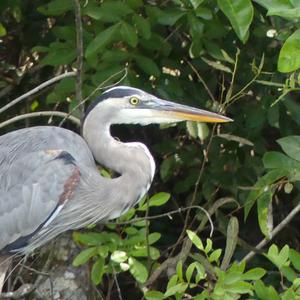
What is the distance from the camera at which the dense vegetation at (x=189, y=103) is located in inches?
123

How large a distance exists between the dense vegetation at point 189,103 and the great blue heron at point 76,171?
0.09 meters

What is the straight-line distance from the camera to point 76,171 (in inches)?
131

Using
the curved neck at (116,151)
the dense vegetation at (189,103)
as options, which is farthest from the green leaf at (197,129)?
the curved neck at (116,151)

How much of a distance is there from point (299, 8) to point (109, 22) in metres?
1.06

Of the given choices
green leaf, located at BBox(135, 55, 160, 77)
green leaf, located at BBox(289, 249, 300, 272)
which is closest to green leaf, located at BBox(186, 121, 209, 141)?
green leaf, located at BBox(135, 55, 160, 77)

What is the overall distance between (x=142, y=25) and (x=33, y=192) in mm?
693

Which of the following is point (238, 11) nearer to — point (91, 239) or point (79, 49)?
point (79, 49)

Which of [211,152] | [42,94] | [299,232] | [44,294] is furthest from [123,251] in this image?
[299,232]

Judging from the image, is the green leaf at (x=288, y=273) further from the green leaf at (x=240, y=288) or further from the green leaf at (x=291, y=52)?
the green leaf at (x=291, y=52)

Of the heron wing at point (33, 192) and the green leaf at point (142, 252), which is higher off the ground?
the heron wing at point (33, 192)

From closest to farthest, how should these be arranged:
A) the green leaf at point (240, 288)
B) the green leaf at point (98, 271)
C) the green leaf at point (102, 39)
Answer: the green leaf at point (240, 288) < the green leaf at point (98, 271) < the green leaf at point (102, 39)

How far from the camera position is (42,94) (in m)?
4.10

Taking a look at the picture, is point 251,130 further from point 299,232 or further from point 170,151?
point 299,232

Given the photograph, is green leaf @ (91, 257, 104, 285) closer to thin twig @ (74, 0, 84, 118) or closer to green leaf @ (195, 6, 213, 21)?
thin twig @ (74, 0, 84, 118)
